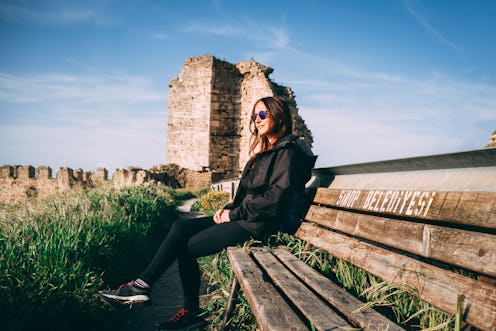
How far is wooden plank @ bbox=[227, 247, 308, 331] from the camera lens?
4.84 feet

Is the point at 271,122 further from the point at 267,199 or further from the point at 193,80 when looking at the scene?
the point at 193,80

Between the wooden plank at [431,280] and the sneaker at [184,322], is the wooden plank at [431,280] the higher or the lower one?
the higher one

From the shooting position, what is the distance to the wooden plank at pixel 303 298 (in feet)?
4.74

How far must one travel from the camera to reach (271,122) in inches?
121

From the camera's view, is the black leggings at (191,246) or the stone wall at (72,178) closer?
the black leggings at (191,246)

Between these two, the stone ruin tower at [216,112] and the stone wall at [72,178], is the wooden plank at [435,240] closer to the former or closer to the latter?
the stone wall at [72,178]

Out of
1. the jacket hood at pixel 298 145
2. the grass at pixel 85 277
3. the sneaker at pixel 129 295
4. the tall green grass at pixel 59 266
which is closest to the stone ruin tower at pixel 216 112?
the tall green grass at pixel 59 266

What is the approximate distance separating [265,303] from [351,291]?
2.36 ft

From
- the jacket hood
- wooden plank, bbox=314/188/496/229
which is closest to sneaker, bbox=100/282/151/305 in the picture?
→ the jacket hood

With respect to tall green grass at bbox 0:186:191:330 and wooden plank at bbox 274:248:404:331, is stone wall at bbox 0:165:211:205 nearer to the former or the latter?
tall green grass at bbox 0:186:191:330

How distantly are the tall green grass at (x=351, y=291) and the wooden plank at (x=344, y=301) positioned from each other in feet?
0.25

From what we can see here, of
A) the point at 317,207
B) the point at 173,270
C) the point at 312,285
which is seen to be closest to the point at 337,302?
the point at 312,285

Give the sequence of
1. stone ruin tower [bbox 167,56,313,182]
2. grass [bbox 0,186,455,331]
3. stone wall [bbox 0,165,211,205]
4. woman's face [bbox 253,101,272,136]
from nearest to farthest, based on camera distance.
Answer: grass [bbox 0,186,455,331]
woman's face [bbox 253,101,272,136]
stone wall [bbox 0,165,211,205]
stone ruin tower [bbox 167,56,313,182]

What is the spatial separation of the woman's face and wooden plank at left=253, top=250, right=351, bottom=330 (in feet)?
3.66
